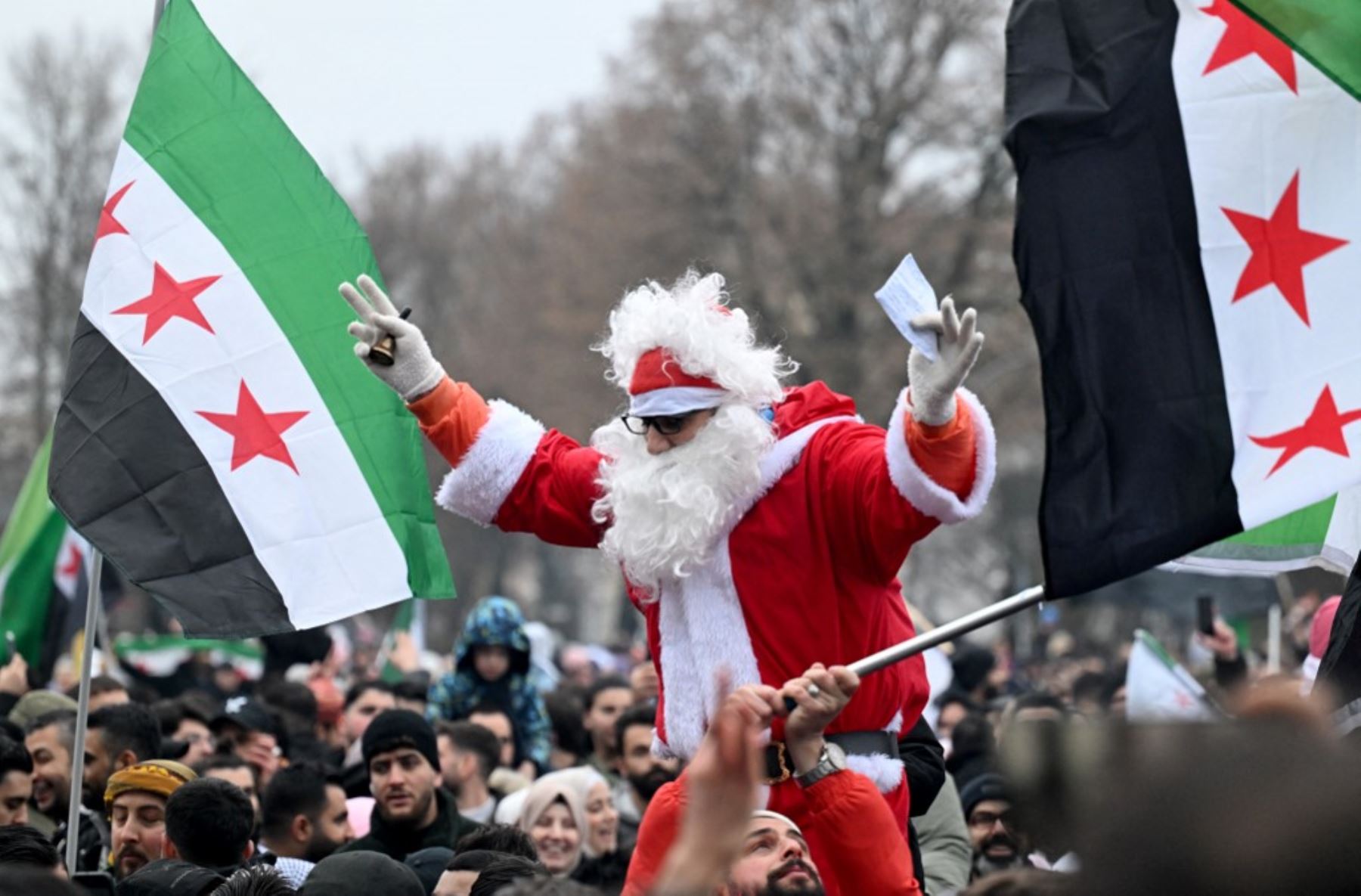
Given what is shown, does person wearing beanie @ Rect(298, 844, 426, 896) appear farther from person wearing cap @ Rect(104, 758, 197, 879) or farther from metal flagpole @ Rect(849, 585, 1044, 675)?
person wearing cap @ Rect(104, 758, 197, 879)

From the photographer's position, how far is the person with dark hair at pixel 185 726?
8492 millimetres

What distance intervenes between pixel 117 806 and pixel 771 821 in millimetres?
2903

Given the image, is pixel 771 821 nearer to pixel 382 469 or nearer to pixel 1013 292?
pixel 382 469

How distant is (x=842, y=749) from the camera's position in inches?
188

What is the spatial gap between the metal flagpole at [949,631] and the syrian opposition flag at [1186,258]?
273 millimetres

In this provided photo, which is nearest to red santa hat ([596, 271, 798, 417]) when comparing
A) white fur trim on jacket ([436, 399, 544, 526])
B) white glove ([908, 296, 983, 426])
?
white fur trim on jacket ([436, 399, 544, 526])

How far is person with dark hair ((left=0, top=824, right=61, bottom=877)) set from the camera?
5008mm

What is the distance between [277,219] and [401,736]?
194 cm

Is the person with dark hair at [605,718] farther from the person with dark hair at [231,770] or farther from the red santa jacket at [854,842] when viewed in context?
the red santa jacket at [854,842]

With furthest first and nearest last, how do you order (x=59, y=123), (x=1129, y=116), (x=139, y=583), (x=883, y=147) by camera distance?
(x=59, y=123), (x=883, y=147), (x=139, y=583), (x=1129, y=116)

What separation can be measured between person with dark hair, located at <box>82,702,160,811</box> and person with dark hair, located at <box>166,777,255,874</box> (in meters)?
1.46

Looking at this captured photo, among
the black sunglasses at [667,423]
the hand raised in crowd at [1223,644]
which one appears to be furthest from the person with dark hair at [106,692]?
the hand raised in crowd at [1223,644]

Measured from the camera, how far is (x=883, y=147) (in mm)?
35344

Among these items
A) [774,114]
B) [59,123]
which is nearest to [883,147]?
[774,114]
